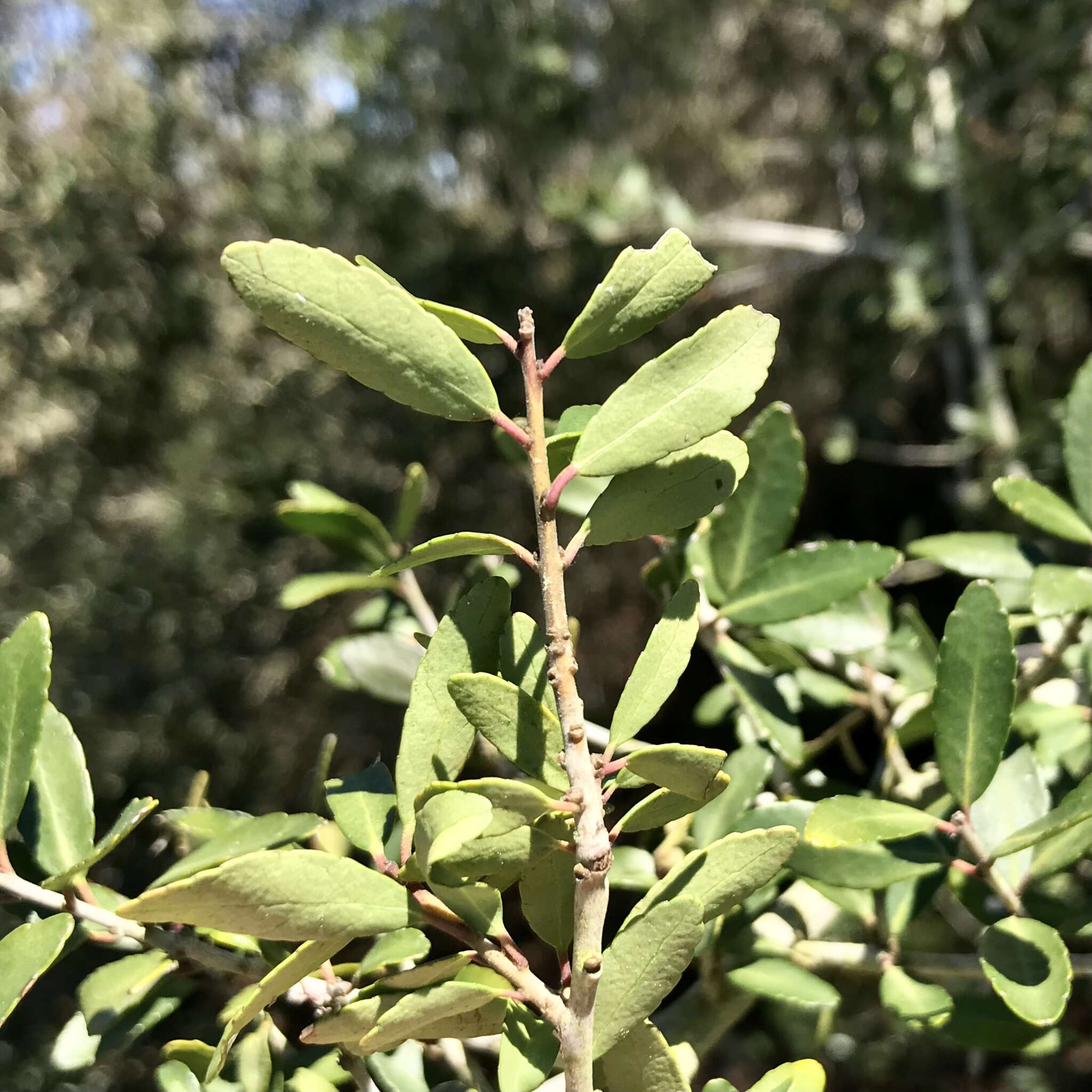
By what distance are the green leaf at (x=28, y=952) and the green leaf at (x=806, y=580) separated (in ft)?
1.31

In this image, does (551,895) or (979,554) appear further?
(979,554)

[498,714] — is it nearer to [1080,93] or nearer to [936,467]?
[1080,93]

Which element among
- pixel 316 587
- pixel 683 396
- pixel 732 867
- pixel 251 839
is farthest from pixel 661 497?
pixel 316 587

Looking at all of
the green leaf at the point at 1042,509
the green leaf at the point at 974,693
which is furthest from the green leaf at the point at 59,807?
the green leaf at the point at 1042,509

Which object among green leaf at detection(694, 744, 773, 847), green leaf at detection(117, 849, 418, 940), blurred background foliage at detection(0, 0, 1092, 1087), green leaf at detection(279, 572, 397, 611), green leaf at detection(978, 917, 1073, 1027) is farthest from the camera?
blurred background foliage at detection(0, 0, 1092, 1087)

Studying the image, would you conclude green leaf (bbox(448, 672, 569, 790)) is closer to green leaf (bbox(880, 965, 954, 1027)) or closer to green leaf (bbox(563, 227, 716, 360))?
green leaf (bbox(563, 227, 716, 360))

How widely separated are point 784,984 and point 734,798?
10cm

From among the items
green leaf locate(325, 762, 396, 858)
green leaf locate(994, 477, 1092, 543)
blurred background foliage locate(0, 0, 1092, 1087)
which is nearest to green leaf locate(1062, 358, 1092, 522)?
green leaf locate(994, 477, 1092, 543)

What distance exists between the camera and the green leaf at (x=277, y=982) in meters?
0.32

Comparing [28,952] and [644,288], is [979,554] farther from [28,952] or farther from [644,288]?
[28,952]

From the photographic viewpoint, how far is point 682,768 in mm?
318

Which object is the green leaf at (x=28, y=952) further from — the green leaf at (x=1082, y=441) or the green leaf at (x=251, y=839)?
the green leaf at (x=1082, y=441)

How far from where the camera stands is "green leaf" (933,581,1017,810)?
44 cm

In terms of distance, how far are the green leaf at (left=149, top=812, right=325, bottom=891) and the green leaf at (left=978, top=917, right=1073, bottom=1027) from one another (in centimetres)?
35
